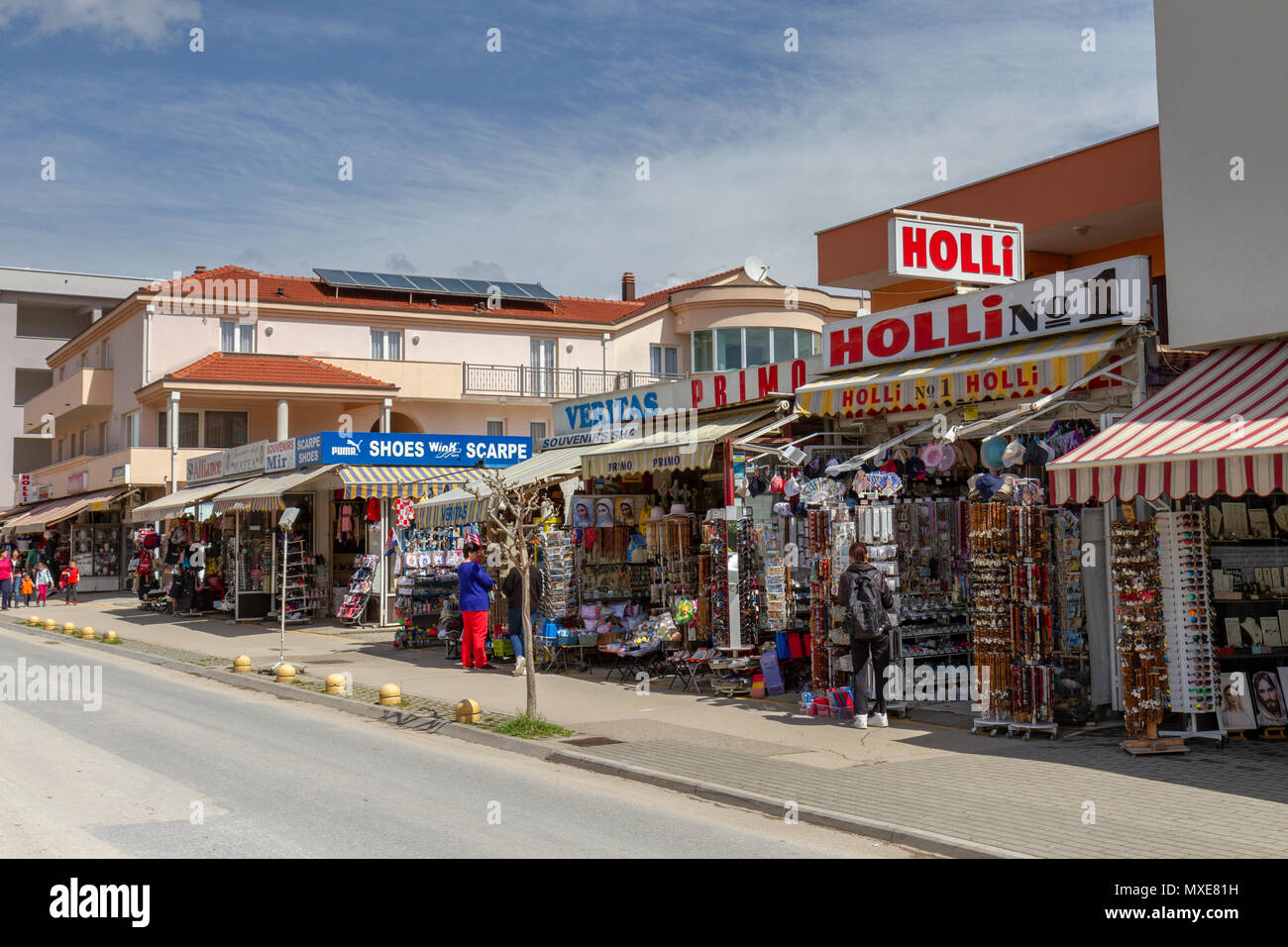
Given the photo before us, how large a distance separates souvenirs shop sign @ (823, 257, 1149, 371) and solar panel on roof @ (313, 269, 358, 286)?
103 ft

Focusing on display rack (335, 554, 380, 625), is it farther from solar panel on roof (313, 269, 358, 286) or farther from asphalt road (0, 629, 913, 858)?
solar panel on roof (313, 269, 358, 286)

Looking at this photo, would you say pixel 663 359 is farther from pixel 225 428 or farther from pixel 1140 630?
pixel 1140 630

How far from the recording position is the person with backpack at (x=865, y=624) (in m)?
12.1

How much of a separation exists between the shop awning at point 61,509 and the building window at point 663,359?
1981 cm

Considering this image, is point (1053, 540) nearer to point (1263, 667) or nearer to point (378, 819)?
point (1263, 667)

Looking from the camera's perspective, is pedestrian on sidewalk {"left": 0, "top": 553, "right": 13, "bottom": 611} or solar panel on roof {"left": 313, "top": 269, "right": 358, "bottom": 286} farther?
solar panel on roof {"left": 313, "top": 269, "right": 358, "bottom": 286}

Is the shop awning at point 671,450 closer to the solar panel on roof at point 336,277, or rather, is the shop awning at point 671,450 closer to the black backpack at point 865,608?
the black backpack at point 865,608

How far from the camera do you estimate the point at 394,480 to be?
24312mm

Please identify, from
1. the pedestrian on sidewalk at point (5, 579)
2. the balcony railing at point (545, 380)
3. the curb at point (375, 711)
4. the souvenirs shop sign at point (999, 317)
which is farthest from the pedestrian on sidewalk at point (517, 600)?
the balcony railing at point (545, 380)

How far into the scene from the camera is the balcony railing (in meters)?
43.2

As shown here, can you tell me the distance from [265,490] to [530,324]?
19.8m

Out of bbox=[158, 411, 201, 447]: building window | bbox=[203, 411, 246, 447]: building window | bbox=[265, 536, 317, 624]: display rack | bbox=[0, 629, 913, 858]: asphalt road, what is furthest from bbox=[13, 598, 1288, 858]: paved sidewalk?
→ bbox=[158, 411, 201, 447]: building window

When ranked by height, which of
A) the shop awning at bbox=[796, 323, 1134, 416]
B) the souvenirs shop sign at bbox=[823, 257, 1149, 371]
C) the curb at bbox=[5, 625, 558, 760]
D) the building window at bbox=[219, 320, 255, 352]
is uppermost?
the building window at bbox=[219, 320, 255, 352]
